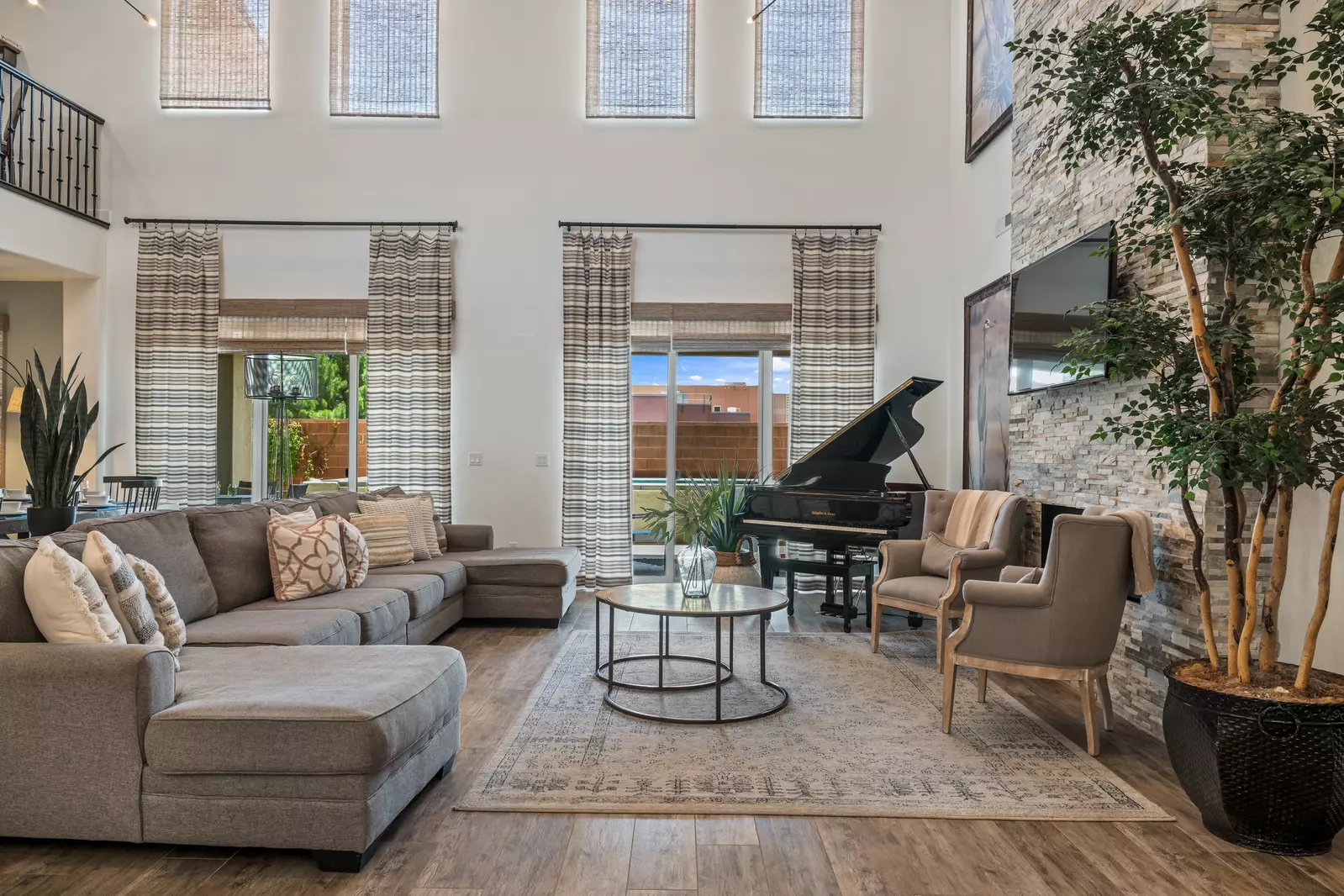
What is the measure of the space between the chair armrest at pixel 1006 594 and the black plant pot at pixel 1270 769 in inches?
31.0

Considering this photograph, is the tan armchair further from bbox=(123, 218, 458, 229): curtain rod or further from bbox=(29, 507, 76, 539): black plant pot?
bbox=(123, 218, 458, 229): curtain rod

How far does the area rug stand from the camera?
2846mm

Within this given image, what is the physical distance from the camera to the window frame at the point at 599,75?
23.6 feet

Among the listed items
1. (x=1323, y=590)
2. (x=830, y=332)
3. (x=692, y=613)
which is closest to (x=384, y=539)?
(x=692, y=613)

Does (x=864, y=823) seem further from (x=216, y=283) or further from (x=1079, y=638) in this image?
(x=216, y=283)

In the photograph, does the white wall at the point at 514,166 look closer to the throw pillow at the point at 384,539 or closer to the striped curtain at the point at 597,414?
the striped curtain at the point at 597,414

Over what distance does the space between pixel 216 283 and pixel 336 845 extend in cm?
621

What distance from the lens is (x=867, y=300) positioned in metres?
7.10

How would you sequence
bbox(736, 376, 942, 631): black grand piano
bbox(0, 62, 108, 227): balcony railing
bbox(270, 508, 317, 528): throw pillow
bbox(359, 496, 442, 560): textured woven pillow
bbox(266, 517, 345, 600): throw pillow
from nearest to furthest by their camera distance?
bbox(266, 517, 345, 600): throw pillow < bbox(270, 508, 317, 528): throw pillow < bbox(736, 376, 942, 631): black grand piano < bbox(359, 496, 442, 560): textured woven pillow < bbox(0, 62, 108, 227): balcony railing

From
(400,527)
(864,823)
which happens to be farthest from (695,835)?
(400,527)

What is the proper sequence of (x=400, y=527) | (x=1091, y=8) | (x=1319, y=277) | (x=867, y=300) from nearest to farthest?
(x=1319, y=277)
(x=1091, y=8)
(x=400, y=527)
(x=867, y=300)

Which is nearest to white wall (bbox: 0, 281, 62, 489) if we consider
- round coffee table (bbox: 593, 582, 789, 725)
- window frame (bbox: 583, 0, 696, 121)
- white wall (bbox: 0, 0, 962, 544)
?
white wall (bbox: 0, 0, 962, 544)

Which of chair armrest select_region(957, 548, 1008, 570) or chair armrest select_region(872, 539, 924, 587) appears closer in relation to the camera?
chair armrest select_region(957, 548, 1008, 570)

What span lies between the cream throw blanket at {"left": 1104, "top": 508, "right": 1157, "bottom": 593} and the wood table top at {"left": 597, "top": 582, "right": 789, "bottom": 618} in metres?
1.43
